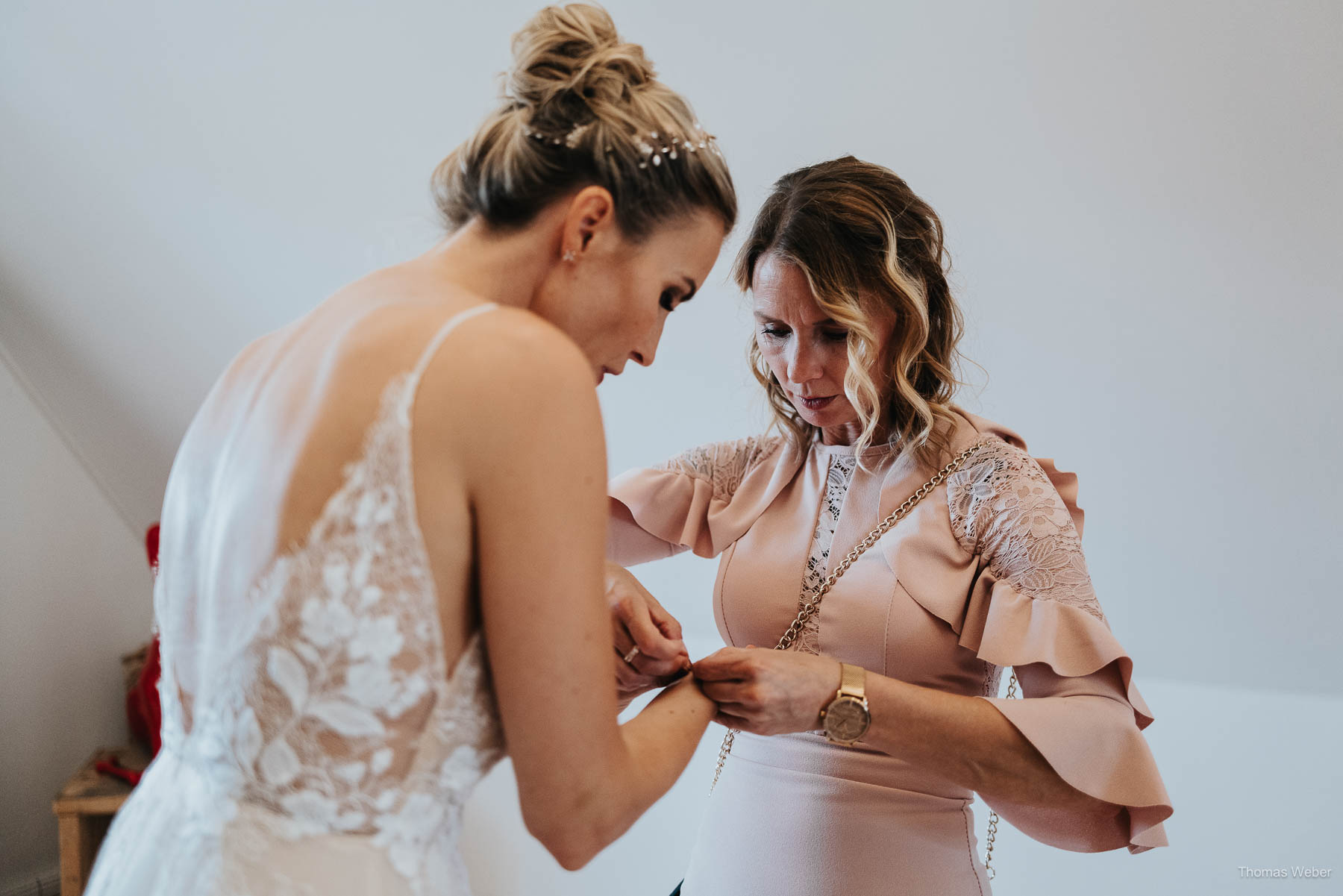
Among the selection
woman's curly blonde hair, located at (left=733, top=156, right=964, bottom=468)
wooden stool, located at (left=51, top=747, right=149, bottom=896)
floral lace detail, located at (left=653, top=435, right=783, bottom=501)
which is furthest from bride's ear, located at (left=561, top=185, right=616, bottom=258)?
wooden stool, located at (left=51, top=747, right=149, bottom=896)

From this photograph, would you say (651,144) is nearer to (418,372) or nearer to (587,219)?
(587,219)

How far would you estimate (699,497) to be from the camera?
1728mm

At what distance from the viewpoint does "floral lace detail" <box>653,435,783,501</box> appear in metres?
1.75

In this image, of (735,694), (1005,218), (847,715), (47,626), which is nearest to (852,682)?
(847,715)

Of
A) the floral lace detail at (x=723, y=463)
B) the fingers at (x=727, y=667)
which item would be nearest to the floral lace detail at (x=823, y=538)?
the floral lace detail at (x=723, y=463)

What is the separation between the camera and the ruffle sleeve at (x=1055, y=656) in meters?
1.26

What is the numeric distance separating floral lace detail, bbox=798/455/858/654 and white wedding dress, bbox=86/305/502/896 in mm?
690

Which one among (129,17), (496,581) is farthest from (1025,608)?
(129,17)

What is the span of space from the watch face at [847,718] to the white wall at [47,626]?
319 cm

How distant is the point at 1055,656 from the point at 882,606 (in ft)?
0.79

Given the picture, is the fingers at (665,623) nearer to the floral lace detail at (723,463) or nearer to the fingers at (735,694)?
the fingers at (735,694)

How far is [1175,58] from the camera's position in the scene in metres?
1.81

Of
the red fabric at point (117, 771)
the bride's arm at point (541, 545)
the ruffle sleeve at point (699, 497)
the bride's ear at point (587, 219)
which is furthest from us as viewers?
the red fabric at point (117, 771)

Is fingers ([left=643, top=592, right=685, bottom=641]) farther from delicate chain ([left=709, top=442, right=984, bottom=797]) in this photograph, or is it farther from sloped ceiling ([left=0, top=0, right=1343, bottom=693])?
sloped ceiling ([left=0, top=0, right=1343, bottom=693])
